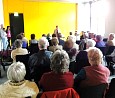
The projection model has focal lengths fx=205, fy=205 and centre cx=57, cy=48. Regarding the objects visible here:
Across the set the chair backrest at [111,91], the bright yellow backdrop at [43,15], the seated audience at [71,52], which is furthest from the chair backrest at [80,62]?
the bright yellow backdrop at [43,15]

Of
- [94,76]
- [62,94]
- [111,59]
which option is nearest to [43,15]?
[111,59]

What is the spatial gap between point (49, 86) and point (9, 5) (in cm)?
1101

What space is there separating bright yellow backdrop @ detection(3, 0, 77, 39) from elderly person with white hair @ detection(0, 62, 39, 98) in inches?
417

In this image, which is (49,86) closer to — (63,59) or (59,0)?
(63,59)

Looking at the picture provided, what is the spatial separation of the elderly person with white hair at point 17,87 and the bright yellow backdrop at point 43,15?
417 inches

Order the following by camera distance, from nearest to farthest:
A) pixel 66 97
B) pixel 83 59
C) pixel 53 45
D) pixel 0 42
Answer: pixel 66 97 < pixel 83 59 < pixel 53 45 < pixel 0 42

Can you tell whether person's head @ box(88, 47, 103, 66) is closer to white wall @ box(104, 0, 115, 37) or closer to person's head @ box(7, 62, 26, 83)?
person's head @ box(7, 62, 26, 83)

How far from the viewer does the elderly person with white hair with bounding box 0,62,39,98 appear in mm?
2158

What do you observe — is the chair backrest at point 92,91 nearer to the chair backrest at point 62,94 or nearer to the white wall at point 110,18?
the chair backrest at point 62,94

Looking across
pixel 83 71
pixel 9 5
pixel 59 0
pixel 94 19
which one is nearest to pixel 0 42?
pixel 9 5

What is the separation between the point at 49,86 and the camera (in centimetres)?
225

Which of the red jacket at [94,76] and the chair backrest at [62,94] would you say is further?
the red jacket at [94,76]

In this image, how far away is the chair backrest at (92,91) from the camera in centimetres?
219

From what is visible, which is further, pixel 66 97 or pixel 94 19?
pixel 94 19
